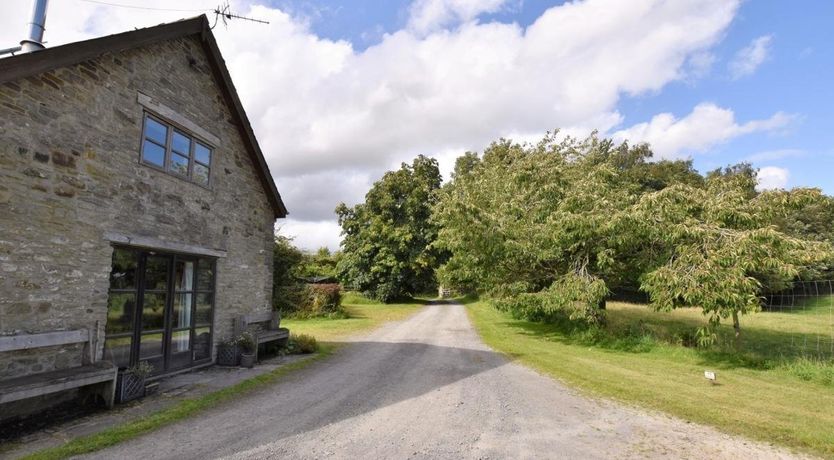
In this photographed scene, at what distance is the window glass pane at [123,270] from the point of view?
793 centimetres

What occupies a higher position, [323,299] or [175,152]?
[175,152]

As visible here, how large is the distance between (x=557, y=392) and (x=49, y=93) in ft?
34.0

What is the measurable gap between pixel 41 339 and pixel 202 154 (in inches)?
213

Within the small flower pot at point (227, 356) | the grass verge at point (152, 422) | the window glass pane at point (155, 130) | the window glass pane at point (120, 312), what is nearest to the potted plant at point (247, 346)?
the small flower pot at point (227, 356)

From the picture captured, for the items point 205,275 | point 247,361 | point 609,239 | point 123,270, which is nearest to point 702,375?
point 609,239

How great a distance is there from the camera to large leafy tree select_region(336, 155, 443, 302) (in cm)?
3513

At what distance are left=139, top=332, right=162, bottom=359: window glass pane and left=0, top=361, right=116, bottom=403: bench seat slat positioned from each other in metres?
1.35

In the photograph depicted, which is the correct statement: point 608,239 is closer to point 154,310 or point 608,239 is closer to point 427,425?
point 427,425

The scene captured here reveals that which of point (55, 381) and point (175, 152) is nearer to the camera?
point (55, 381)

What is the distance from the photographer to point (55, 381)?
605 cm

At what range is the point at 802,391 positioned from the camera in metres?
9.03

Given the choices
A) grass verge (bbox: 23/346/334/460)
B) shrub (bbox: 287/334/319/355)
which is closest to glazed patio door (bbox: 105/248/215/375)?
grass verge (bbox: 23/346/334/460)

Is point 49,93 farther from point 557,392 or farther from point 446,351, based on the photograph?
point 446,351

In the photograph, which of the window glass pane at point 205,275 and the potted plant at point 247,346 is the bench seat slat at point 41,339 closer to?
the window glass pane at point 205,275
